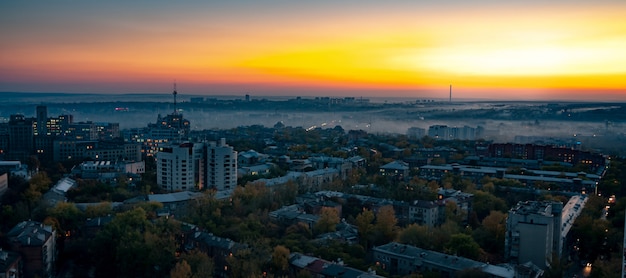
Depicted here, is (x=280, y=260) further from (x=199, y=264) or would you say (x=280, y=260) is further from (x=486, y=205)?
(x=486, y=205)

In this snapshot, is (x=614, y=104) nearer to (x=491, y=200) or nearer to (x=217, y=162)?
(x=491, y=200)

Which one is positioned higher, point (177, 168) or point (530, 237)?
point (177, 168)

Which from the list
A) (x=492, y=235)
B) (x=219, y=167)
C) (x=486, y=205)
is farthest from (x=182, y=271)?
(x=219, y=167)

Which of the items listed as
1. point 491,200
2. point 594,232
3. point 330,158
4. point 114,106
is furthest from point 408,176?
point 114,106

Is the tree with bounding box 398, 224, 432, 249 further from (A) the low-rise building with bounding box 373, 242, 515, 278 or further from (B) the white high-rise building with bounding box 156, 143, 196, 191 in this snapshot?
(B) the white high-rise building with bounding box 156, 143, 196, 191

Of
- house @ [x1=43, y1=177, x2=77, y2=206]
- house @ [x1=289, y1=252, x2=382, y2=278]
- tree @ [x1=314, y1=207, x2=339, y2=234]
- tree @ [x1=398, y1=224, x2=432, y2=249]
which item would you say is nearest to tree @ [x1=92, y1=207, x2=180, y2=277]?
house @ [x1=289, y1=252, x2=382, y2=278]

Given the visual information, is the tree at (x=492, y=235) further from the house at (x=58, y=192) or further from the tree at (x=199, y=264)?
the house at (x=58, y=192)

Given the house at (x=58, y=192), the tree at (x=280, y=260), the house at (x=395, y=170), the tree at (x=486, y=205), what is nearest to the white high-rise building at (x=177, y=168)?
the house at (x=58, y=192)
